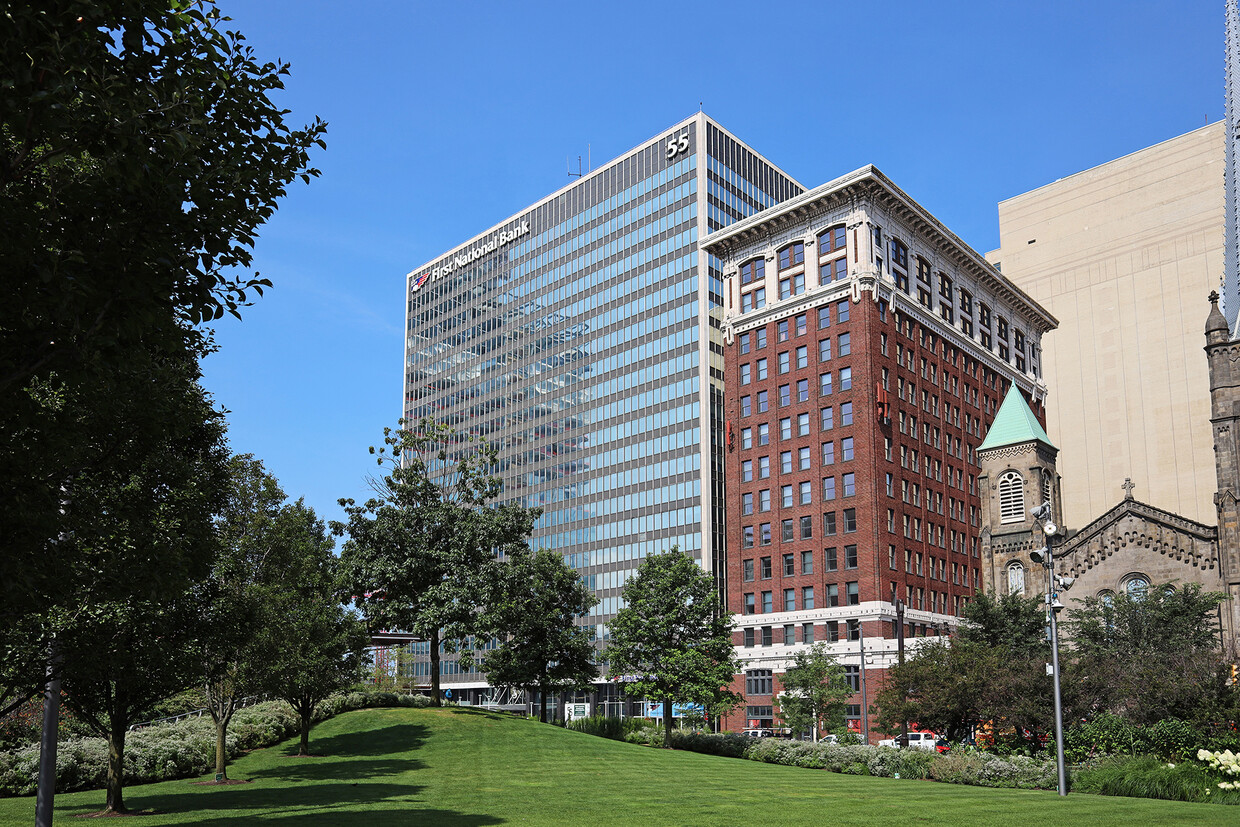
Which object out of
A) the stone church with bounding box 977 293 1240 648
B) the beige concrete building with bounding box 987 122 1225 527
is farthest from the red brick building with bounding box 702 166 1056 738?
the beige concrete building with bounding box 987 122 1225 527

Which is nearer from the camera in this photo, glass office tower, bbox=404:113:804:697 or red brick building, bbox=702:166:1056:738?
red brick building, bbox=702:166:1056:738

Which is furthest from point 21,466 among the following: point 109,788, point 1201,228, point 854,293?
point 1201,228

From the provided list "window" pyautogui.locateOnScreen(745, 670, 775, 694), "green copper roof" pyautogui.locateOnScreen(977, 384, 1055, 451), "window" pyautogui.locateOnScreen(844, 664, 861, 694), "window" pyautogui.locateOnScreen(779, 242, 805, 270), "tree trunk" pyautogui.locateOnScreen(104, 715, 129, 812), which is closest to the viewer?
"tree trunk" pyautogui.locateOnScreen(104, 715, 129, 812)

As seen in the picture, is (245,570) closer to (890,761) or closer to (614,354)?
(890,761)

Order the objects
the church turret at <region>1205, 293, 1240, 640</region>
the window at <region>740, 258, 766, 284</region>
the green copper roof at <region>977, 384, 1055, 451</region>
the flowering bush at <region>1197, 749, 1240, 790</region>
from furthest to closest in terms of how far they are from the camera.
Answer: the window at <region>740, 258, 766, 284</region> < the green copper roof at <region>977, 384, 1055, 451</region> < the church turret at <region>1205, 293, 1240, 640</region> < the flowering bush at <region>1197, 749, 1240, 790</region>

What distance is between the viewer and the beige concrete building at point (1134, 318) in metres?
136

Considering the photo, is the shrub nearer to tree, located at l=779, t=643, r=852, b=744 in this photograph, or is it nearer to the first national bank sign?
tree, located at l=779, t=643, r=852, b=744

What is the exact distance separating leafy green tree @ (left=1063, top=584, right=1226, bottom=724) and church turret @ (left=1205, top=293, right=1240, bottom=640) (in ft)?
19.2

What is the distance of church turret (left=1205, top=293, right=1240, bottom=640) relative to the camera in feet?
230

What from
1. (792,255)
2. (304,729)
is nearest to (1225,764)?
(304,729)

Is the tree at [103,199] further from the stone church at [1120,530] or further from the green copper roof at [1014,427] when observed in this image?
the green copper roof at [1014,427]

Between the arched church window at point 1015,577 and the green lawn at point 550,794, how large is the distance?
157ft

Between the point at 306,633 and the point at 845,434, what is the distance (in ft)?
192

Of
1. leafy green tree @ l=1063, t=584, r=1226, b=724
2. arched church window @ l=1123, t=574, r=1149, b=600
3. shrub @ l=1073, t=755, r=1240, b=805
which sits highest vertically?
arched church window @ l=1123, t=574, r=1149, b=600
